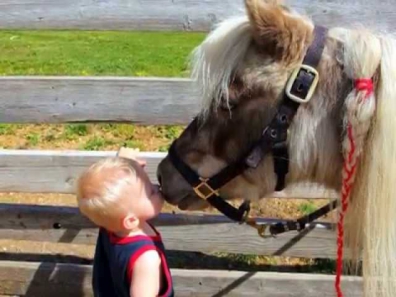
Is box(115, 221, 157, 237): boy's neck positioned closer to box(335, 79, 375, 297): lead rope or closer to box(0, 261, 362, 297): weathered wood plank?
box(335, 79, 375, 297): lead rope

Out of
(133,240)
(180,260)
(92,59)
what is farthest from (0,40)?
(133,240)

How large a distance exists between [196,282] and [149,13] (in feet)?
4.29

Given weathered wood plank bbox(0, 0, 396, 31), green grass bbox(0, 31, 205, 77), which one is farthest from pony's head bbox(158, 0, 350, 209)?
green grass bbox(0, 31, 205, 77)

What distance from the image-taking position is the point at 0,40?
11.7 meters

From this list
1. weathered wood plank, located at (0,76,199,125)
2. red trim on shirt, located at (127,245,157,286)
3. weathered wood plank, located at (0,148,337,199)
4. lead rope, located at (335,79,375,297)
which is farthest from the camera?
weathered wood plank, located at (0,148,337,199)

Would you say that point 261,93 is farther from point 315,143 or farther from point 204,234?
point 204,234

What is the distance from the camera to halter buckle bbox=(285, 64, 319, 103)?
229 cm

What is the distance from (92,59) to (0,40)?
2521 mm

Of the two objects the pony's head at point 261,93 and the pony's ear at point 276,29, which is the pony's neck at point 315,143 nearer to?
the pony's head at point 261,93

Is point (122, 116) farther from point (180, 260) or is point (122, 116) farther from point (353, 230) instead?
point (353, 230)

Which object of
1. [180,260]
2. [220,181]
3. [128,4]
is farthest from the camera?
[180,260]

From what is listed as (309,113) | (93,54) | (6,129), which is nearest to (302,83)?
(309,113)

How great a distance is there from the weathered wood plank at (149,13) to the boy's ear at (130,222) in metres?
1.26

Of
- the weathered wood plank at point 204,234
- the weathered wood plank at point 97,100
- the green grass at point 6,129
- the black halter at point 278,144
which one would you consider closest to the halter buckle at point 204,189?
the black halter at point 278,144
